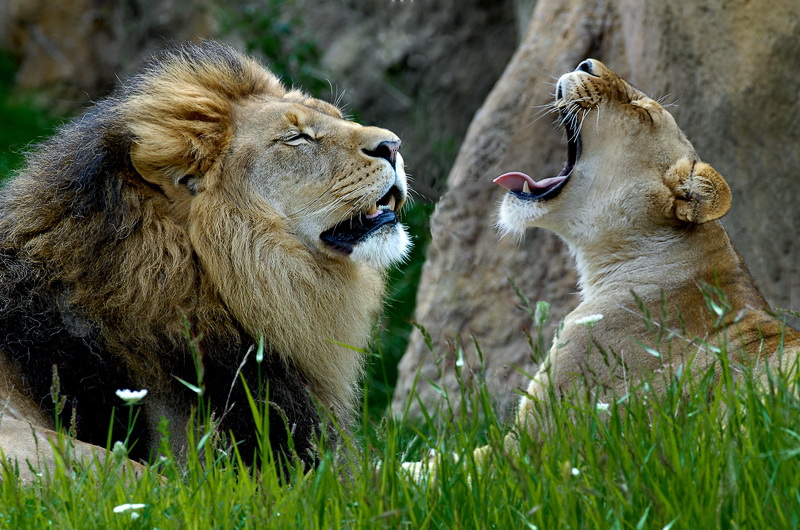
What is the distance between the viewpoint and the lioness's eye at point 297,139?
3876 millimetres

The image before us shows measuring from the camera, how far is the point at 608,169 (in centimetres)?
430

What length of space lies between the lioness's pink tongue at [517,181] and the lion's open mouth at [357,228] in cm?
57

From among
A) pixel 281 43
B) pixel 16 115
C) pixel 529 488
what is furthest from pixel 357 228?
pixel 16 115

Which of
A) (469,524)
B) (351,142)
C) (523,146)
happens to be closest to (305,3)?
(523,146)

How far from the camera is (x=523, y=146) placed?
19.0ft

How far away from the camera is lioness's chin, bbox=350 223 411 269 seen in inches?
151

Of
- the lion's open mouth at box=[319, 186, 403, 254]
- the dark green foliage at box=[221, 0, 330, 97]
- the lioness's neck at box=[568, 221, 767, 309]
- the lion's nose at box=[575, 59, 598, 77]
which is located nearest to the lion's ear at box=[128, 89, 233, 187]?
the lion's open mouth at box=[319, 186, 403, 254]

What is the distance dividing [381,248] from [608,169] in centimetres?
106

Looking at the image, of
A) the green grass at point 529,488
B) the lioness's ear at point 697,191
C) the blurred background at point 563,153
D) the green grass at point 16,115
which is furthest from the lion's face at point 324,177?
the green grass at point 16,115

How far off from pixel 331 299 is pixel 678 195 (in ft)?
4.60

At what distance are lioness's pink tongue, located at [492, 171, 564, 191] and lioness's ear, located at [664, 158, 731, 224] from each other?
19.0 inches

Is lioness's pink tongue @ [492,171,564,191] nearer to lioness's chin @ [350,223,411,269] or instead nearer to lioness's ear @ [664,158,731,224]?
lioness's ear @ [664,158,731,224]

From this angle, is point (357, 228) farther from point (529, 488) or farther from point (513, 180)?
point (529, 488)

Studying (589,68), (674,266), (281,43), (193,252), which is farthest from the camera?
(281,43)
